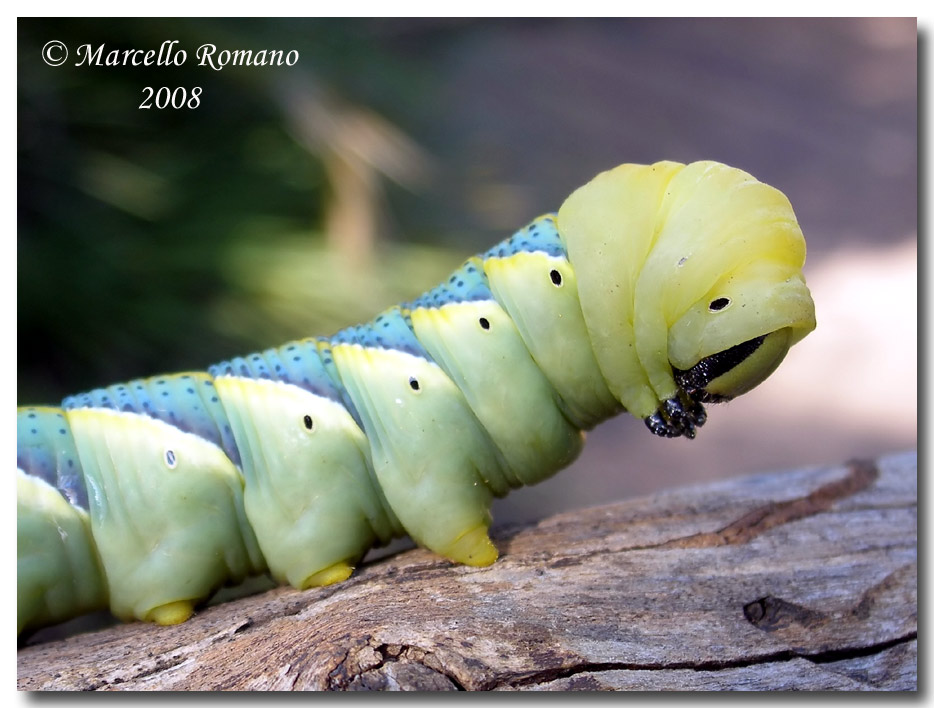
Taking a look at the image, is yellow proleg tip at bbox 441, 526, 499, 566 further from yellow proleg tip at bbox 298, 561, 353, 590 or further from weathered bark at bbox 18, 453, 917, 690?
yellow proleg tip at bbox 298, 561, 353, 590

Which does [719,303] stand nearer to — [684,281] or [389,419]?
[684,281]

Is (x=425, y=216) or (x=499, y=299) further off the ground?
(x=425, y=216)

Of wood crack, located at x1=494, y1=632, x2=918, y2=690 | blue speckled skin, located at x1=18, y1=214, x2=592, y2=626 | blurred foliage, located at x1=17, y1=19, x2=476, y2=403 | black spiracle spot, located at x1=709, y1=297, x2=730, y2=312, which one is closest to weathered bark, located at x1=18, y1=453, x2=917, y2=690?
wood crack, located at x1=494, y1=632, x2=918, y2=690

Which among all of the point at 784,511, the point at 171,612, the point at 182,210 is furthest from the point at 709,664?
the point at 182,210

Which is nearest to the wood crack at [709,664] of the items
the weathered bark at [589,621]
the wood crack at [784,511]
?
the weathered bark at [589,621]

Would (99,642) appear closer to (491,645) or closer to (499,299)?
(491,645)

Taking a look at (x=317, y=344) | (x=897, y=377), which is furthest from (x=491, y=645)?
(x=897, y=377)

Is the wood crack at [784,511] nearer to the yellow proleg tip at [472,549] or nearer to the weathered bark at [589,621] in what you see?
the weathered bark at [589,621]
